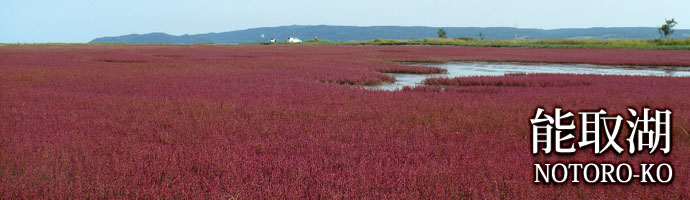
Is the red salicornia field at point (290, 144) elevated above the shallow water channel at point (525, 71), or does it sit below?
above

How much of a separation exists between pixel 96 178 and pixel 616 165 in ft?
14.8

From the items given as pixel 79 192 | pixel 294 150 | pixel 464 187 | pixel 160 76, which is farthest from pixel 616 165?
pixel 160 76

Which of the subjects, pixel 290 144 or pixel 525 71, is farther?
pixel 525 71

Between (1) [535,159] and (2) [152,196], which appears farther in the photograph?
(1) [535,159]

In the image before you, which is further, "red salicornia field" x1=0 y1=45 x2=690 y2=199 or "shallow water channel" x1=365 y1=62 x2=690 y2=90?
"shallow water channel" x1=365 y1=62 x2=690 y2=90

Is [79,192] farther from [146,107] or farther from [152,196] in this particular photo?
[146,107]

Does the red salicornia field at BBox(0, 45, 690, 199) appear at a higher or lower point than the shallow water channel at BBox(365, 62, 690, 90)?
higher

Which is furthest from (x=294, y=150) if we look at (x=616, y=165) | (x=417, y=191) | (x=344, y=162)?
(x=616, y=165)

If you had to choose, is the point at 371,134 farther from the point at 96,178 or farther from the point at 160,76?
the point at 160,76

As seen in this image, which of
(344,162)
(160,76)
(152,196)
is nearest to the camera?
(152,196)

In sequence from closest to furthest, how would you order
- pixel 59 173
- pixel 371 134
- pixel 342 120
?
pixel 59 173 < pixel 371 134 < pixel 342 120

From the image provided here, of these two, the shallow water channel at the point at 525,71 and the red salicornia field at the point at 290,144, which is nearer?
the red salicornia field at the point at 290,144

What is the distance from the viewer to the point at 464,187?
14.4ft

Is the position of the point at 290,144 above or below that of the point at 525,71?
above
